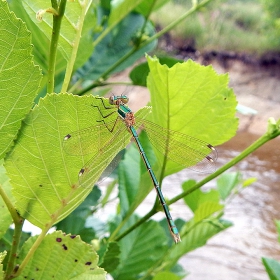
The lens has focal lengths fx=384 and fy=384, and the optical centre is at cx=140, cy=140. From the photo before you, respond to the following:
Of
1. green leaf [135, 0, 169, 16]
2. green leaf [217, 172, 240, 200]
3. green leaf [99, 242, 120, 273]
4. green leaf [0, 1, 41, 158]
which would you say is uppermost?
green leaf [135, 0, 169, 16]

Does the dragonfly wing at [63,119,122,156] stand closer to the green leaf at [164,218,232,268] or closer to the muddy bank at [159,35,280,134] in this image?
the green leaf at [164,218,232,268]

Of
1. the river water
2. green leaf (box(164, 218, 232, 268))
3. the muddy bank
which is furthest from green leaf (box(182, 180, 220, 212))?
the muddy bank

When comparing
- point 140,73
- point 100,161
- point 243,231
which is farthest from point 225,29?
point 100,161

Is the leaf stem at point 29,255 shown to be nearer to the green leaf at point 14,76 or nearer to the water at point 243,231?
the green leaf at point 14,76

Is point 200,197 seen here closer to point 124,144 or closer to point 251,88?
point 124,144

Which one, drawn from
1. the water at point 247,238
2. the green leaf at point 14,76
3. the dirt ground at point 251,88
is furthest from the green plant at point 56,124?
the dirt ground at point 251,88

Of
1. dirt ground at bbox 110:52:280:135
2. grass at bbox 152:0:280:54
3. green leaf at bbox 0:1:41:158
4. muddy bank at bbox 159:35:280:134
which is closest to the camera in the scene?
green leaf at bbox 0:1:41:158
